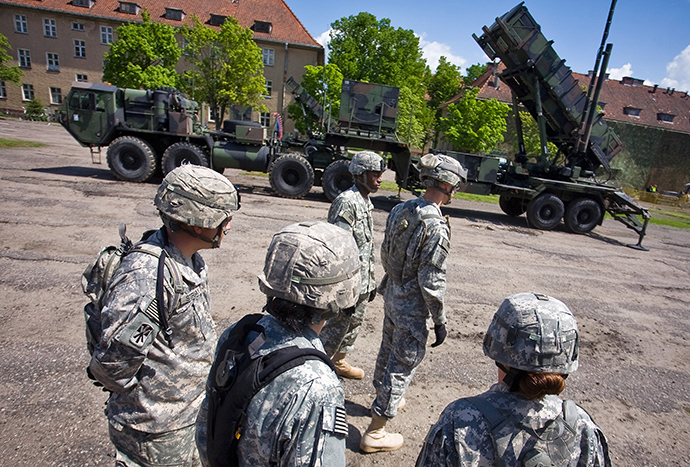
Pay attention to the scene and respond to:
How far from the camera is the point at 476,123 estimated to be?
78.6ft

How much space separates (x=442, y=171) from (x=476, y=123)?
2301 cm

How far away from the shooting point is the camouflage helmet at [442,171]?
114 inches

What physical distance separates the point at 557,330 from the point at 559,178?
12.7m

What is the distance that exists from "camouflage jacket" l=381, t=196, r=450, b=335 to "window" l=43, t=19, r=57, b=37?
43300 millimetres

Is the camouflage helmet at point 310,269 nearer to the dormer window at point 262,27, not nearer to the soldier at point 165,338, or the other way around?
the soldier at point 165,338

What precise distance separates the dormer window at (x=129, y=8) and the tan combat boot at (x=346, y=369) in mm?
40192

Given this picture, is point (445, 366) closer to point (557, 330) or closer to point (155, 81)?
point (557, 330)

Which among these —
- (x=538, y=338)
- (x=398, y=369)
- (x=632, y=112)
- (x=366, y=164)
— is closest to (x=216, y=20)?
(x=632, y=112)

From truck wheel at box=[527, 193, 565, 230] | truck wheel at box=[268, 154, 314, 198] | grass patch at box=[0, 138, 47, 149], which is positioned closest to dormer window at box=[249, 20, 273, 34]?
grass patch at box=[0, 138, 47, 149]

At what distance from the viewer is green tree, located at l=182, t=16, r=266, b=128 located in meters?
23.5

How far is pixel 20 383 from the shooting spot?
3201mm

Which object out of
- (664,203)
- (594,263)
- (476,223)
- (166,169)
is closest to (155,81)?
(166,169)

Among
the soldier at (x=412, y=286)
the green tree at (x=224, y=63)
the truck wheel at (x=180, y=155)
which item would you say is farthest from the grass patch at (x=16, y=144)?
the soldier at (x=412, y=286)

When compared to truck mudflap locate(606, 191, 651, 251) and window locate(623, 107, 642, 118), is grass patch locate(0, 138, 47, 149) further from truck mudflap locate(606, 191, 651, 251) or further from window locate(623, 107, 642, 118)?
window locate(623, 107, 642, 118)
